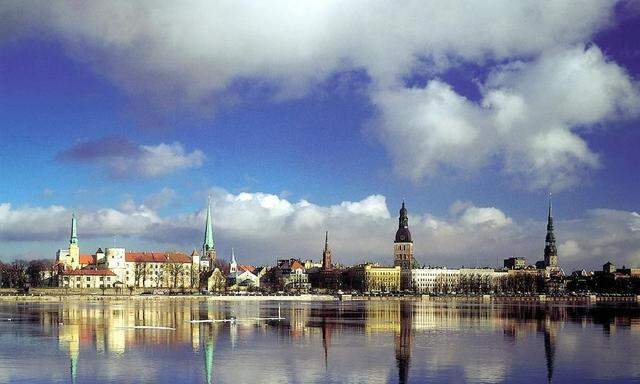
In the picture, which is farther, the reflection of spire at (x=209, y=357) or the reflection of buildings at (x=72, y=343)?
the reflection of buildings at (x=72, y=343)

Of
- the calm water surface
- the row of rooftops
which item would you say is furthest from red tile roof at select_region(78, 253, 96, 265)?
the calm water surface

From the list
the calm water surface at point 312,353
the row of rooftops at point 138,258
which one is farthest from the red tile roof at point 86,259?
the calm water surface at point 312,353

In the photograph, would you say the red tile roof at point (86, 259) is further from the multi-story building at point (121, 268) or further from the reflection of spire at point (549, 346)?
the reflection of spire at point (549, 346)

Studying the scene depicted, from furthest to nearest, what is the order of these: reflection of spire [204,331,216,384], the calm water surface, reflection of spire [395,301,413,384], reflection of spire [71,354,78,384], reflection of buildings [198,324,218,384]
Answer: reflection of spire [395,301,413,384] < the calm water surface < reflection of buildings [198,324,218,384] < reflection of spire [204,331,216,384] < reflection of spire [71,354,78,384]

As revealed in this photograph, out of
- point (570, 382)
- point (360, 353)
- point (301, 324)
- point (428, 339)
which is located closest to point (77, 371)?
point (360, 353)

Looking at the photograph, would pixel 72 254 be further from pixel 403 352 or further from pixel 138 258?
pixel 403 352

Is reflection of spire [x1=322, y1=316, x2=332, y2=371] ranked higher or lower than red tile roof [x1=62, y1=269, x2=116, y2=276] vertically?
lower

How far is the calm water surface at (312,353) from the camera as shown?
33.8 metres

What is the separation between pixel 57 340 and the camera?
48375mm

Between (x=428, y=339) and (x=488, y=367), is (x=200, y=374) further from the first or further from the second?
(x=428, y=339)

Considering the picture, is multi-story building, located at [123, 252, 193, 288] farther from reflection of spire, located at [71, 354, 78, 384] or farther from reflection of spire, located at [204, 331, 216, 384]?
reflection of spire, located at [71, 354, 78, 384]

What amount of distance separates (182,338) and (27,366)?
562 inches

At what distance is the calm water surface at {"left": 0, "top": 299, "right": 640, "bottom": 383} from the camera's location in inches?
1329

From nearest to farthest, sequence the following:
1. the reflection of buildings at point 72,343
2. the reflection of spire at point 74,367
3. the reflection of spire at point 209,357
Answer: the reflection of spire at point 74,367, the reflection of spire at point 209,357, the reflection of buildings at point 72,343
